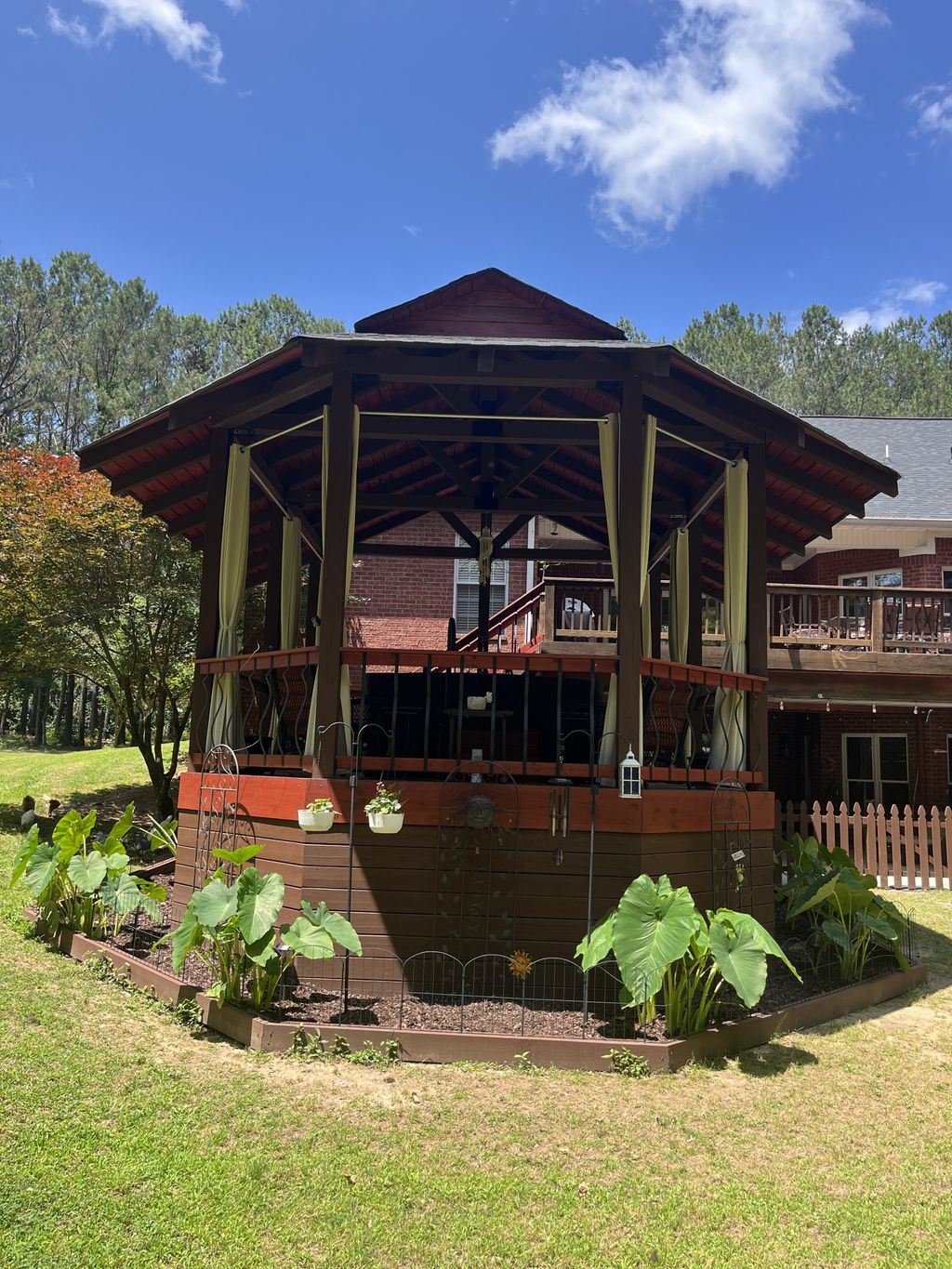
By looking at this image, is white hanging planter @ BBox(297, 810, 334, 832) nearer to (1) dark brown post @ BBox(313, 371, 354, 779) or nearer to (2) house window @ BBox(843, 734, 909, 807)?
(1) dark brown post @ BBox(313, 371, 354, 779)

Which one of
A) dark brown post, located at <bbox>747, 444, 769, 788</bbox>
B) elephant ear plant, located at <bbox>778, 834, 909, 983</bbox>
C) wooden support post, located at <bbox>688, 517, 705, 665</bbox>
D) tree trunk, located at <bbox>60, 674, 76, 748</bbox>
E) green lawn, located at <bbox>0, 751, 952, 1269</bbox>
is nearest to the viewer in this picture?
green lawn, located at <bbox>0, 751, 952, 1269</bbox>

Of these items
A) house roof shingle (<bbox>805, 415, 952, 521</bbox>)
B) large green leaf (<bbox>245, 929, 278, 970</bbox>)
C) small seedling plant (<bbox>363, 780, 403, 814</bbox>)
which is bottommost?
large green leaf (<bbox>245, 929, 278, 970</bbox>)

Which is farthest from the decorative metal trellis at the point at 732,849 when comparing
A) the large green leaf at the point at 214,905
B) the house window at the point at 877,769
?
the house window at the point at 877,769

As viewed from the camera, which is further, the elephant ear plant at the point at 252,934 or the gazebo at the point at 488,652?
the gazebo at the point at 488,652

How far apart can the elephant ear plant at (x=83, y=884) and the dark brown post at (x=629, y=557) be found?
3548 mm

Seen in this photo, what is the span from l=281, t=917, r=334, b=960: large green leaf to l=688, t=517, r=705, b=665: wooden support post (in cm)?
546

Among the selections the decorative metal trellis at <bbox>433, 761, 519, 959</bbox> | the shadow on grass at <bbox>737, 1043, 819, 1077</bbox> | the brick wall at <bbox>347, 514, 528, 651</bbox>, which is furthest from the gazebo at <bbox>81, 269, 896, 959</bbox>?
the brick wall at <bbox>347, 514, 528, 651</bbox>

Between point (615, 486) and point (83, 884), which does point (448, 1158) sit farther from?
point (615, 486)

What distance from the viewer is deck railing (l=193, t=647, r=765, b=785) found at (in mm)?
5953

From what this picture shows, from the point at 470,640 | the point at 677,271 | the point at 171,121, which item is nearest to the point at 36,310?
the point at 171,121

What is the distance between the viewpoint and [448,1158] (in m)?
3.66

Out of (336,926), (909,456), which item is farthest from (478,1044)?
(909,456)

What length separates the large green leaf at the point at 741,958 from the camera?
4.71 meters

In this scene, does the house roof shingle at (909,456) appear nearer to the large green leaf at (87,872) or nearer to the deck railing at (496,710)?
the deck railing at (496,710)
